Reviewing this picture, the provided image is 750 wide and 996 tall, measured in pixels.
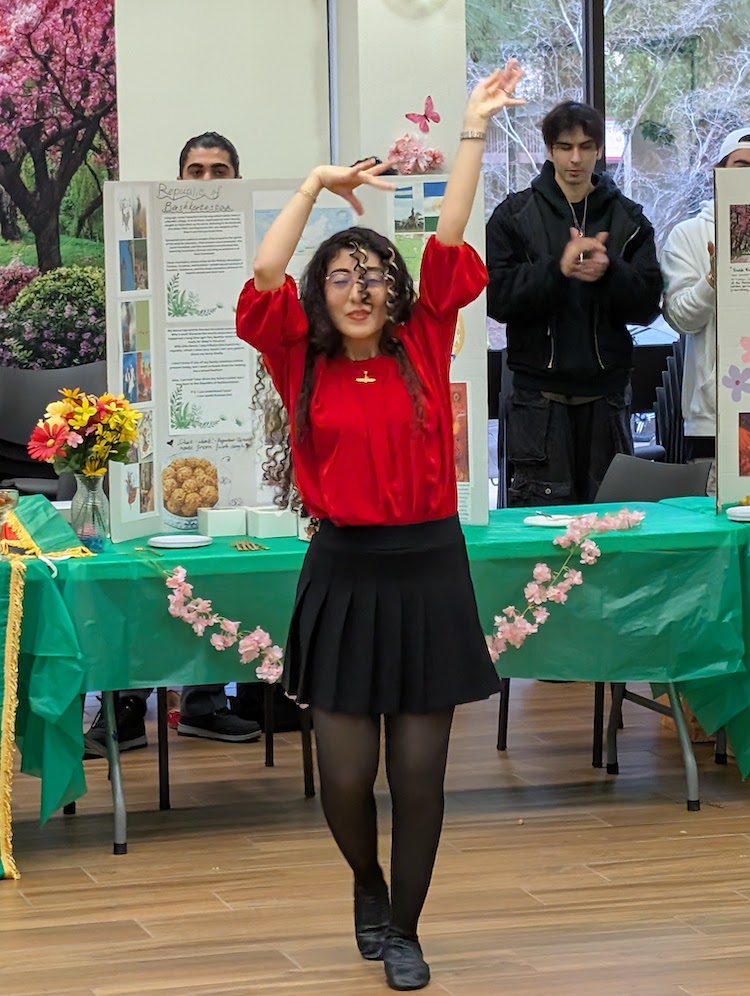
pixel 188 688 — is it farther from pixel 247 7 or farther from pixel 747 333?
pixel 247 7

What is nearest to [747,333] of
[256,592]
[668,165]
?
[256,592]

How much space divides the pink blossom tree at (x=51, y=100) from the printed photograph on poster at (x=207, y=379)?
3340 mm

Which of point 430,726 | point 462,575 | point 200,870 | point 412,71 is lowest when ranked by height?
point 200,870

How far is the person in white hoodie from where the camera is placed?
198 inches

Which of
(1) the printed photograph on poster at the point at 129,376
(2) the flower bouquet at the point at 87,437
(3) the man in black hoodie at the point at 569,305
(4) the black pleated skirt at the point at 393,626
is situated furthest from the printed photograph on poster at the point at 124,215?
(4) the black pleated skirt at the point at 393,626

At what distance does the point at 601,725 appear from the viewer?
4.52 meters

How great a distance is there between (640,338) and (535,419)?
109 inches

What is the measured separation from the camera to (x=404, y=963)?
3012mm

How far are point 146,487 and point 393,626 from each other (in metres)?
1.35

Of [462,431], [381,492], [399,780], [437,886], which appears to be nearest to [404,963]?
[399,780]

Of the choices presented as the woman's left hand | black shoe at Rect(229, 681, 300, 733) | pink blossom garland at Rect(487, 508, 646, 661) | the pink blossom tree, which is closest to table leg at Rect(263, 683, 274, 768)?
black shoe at Rect(229, 681, 300, 733)

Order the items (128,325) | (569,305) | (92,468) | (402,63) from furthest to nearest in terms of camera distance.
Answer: (569,305) < (402,63) < (128,325) < (92,468)

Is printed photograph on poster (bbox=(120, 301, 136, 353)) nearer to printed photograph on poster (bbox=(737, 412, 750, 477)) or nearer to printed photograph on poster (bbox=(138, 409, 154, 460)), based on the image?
printed photograph on poster (bbox=(138, 409, 154, 460))

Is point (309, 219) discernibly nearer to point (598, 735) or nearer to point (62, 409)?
point (62, 409)
